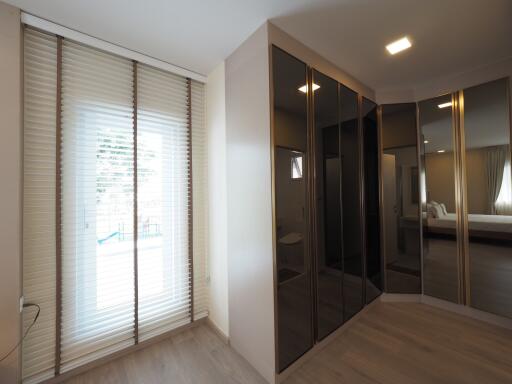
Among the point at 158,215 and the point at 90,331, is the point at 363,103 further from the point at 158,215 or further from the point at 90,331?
the point at 90,331

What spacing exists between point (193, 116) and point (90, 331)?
7.70 ft

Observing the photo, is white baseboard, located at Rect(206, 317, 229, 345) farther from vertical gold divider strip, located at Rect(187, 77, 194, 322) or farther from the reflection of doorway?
the reflection of doorway

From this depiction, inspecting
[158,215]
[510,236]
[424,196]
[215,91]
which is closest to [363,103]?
[424,196]

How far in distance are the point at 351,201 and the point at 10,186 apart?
10.0ft

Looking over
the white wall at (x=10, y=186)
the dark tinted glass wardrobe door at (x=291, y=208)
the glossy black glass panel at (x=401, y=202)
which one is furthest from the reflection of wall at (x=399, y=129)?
the white wall at (x=10, y=186)

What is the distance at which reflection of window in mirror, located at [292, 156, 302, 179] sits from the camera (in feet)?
5.95

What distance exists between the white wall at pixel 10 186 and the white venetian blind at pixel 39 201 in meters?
0.10

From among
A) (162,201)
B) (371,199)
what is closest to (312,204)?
(371,199)

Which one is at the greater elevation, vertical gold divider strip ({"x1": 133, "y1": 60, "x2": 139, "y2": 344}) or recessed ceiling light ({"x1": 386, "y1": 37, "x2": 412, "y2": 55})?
recessed ceiling light ({"x1": 386, "y1": 37, "x2": 412, "y2": 55})

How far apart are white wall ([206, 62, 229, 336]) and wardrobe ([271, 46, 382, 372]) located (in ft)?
2.43

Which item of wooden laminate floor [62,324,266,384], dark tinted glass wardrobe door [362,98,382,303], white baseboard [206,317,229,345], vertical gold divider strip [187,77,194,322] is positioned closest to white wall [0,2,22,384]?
wooden laminate floor [62,324,266,384]

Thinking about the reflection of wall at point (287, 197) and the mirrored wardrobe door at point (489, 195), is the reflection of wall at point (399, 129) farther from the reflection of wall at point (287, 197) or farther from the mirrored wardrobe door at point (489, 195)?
the reflection of wall at point (287, 197)

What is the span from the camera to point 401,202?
9.27 ft

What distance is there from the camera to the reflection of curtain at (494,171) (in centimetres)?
224
